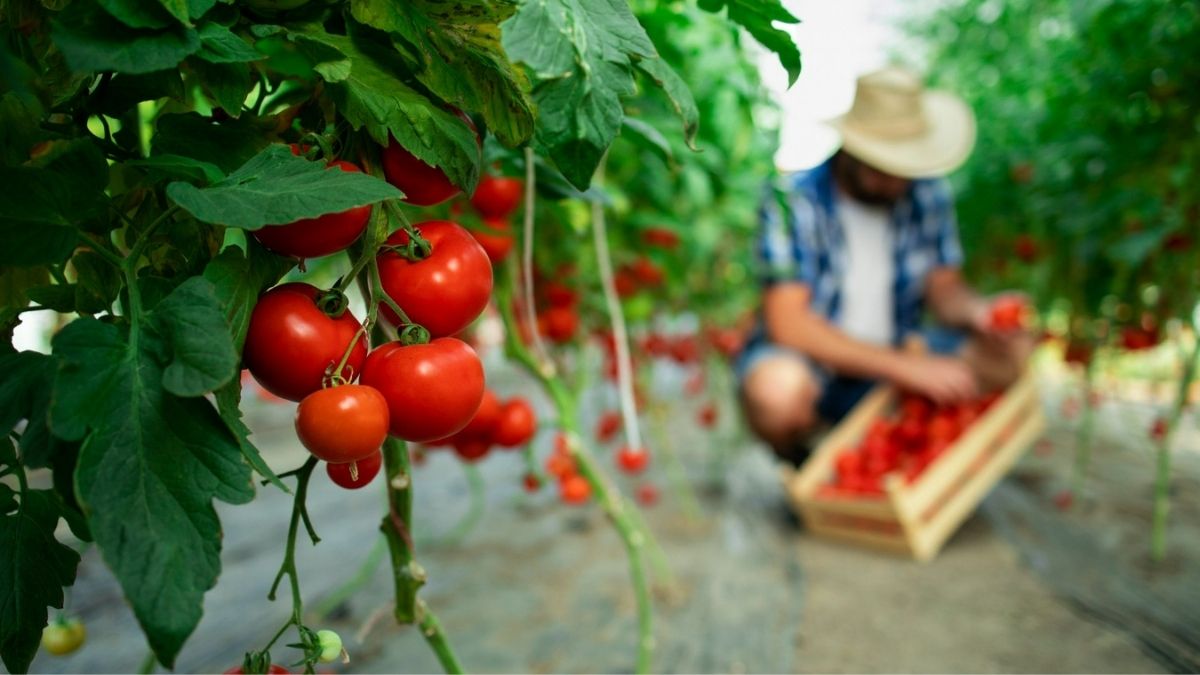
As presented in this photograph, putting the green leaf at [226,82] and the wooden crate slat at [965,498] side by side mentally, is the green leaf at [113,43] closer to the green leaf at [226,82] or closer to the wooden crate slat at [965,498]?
the green leaf at [226,82]

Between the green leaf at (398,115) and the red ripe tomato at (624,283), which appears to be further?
the red ripe tomato at (624,283)

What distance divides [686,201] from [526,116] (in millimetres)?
1641

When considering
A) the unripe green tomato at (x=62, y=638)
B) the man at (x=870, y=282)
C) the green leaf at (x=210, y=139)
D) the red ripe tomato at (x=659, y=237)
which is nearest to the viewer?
the green leaf at (x=210, y=139)

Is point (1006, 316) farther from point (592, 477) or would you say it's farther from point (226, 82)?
point (226, 82)

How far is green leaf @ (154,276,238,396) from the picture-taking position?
0.35m

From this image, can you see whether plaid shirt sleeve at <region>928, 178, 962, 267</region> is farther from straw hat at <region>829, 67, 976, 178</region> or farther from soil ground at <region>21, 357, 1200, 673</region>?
soil ground at <region>21, 357, 1200, 673</region>

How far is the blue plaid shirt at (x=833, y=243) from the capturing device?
2.22 meters

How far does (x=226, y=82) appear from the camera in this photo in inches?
17.1

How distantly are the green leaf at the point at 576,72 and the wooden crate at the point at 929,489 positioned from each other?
146 cm

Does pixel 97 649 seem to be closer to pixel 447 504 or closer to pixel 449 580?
pixel 449 580

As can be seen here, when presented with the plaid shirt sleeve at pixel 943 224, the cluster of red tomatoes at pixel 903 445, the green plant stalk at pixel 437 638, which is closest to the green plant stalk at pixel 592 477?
the green plant stalk at pixel 437 638

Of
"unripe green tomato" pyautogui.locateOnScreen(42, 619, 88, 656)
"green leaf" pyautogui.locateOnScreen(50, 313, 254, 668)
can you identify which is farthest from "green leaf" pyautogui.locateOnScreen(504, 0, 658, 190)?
"unripe green tomato" pyautogui.locateOnScreen(42, 619, 88, 656)

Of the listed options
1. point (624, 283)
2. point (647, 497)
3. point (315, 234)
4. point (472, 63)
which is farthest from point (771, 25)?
point (647, 497)

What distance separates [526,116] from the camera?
446 millimetres
